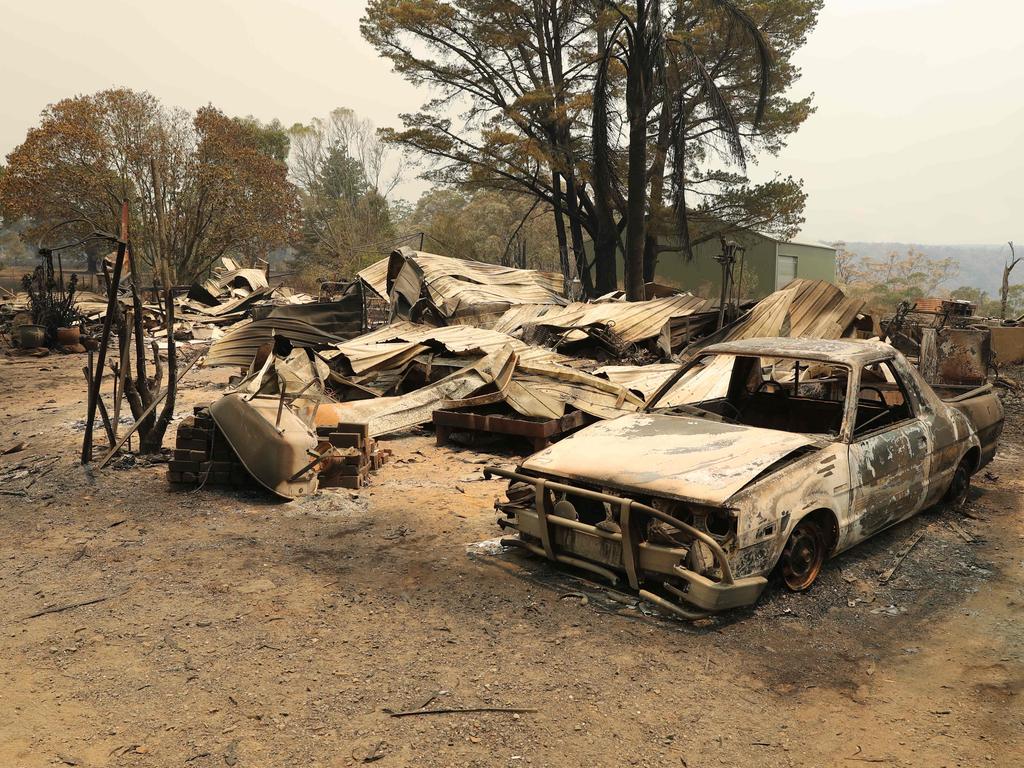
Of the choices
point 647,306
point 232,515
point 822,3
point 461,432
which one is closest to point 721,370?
point 461,432

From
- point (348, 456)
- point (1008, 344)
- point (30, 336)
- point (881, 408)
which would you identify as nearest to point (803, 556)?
point (881, 408)

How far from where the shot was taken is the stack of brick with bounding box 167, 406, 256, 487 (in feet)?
22.1

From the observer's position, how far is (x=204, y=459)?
22.3ft

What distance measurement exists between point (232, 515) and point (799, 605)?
440 centimetres

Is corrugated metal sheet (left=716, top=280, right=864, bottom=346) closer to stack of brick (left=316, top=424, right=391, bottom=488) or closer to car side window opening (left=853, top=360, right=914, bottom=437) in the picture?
car side window opening (left=853, top=360, right=914, bottom=437)

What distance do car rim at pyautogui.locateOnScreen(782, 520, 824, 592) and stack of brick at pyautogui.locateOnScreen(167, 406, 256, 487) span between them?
4647 millimetres

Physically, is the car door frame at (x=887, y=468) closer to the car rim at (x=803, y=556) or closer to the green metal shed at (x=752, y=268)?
the car rim at (x=803, y=556)

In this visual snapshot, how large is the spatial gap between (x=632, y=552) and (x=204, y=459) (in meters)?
4.37

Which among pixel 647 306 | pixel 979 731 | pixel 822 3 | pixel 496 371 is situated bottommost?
pixel 979 731

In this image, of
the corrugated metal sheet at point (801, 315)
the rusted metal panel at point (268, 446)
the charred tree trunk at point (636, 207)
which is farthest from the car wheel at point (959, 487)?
the charred tree trunk at point (636, 207)

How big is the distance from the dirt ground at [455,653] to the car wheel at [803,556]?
105 mm

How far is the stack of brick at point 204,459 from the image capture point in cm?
674

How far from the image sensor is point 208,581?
4.79 metres

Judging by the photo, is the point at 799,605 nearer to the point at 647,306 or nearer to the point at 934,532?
the point at 934,532
